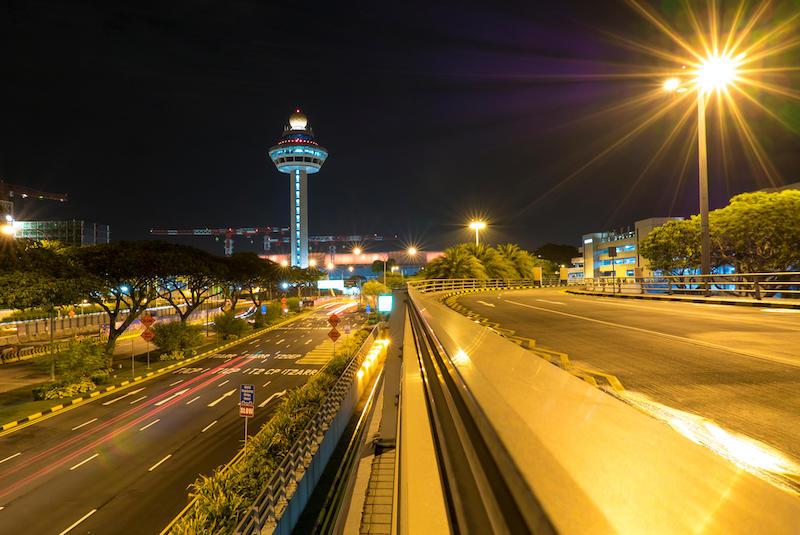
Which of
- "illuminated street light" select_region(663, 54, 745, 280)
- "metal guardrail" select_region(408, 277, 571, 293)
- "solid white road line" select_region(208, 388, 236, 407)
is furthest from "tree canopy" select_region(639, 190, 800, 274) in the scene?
"solid white road line" select_region(208, 388, 236, 407)

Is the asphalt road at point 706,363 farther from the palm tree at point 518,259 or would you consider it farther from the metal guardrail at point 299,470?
the palm tree at point 518,259

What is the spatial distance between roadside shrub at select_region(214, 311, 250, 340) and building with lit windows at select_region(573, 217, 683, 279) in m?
66.1

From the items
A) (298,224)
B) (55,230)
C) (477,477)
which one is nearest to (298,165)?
(298,224)

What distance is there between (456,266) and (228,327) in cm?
2758

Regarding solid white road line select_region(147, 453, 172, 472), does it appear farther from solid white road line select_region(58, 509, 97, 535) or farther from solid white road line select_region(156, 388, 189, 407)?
solid white road line select_region(156, 388, 189, 407)

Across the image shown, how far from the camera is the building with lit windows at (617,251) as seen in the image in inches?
3086

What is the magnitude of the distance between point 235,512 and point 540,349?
9389 millimetres

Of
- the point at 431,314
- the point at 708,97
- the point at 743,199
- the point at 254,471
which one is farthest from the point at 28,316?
the point at 743,199

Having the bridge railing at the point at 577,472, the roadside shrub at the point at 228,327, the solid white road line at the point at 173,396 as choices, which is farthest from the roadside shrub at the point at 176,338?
the bridge railing at the point at 577,472

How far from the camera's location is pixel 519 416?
5.50 ft

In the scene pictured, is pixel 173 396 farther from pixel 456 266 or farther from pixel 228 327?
pixel 456 266

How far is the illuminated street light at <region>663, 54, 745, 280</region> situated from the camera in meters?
16.8

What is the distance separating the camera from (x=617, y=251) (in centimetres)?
8788

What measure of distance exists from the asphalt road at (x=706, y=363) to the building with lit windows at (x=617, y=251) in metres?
73.8
